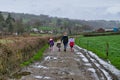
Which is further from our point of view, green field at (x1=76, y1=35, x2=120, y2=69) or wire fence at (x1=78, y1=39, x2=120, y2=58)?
wire fence at (x1=78, y1=39, x2=120, y2=58)

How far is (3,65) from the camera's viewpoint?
13.3 meters

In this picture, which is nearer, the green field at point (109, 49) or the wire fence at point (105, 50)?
the green field at point (109, 49)

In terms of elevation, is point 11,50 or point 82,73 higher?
point 11,50

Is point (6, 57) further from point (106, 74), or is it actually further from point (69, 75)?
Answer: point (106, 74)

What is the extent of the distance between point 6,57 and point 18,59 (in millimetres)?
3176

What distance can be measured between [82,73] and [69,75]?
1.10 m

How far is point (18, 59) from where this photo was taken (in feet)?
56.0

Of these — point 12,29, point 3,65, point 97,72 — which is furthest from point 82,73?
point 12,29

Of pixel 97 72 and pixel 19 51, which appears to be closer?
pixel 97 72

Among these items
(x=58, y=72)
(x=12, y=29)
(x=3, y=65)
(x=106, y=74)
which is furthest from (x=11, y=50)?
(x=12, y=29)

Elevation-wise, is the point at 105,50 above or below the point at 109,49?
below

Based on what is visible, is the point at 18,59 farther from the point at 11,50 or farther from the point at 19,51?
the point at 11,50

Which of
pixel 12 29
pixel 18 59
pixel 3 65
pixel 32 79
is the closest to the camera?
pixel 32 79

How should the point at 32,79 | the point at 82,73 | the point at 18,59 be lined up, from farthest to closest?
the point at 18,59, the point at 82,73, the point at 32,79
